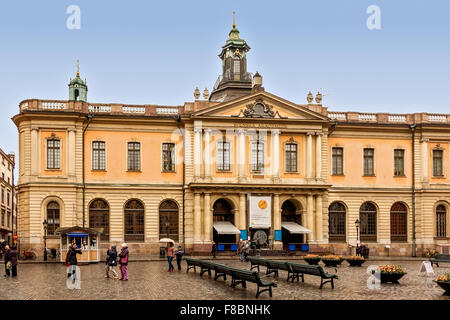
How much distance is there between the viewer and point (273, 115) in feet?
159

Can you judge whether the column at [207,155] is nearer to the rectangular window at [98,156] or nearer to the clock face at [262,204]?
the clock face at [262,204]

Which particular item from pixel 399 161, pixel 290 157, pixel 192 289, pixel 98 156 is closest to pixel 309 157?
pixel 290 157

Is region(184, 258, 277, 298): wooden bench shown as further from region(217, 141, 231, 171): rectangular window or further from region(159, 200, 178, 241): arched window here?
region(217, 141, 231, 171): rectangular window

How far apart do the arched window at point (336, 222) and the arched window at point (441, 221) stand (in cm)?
829

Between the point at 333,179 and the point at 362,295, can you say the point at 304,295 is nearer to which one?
the point at 362,295

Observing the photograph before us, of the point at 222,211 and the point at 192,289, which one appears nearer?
the point at 192,289

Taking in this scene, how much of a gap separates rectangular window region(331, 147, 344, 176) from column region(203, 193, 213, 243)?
11193 mm

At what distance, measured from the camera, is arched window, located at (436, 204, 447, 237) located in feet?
169

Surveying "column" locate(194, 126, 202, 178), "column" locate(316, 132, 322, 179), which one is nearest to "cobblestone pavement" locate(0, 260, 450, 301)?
"column" locate(194, 126, 202, 178)

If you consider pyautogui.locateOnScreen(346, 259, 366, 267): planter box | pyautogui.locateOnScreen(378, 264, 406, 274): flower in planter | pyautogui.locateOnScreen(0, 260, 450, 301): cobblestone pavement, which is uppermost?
pyautogui.locateOnScreen(378, 264, 406, 274): flower in planter

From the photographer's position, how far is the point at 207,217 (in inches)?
1853

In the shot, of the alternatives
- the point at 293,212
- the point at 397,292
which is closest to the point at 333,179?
the point at 293,212

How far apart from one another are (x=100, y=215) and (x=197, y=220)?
7594 mm

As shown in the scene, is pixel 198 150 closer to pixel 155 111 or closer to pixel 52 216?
pixel 155 111
